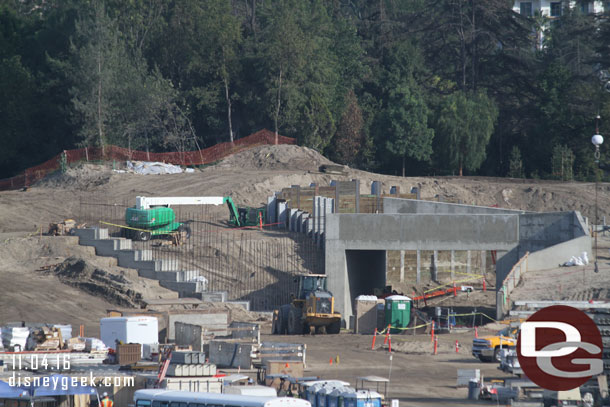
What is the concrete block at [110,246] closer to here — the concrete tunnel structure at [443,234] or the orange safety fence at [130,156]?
the concrete tunnel structure at [443,234]

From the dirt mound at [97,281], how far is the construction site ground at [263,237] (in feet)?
0.29

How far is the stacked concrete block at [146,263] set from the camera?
4762cm

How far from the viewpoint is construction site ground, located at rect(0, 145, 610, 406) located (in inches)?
1316

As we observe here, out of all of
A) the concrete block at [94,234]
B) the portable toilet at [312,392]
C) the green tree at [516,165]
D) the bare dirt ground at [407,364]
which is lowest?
the bare dirt ground at [407,364]

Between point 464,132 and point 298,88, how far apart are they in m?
13.1

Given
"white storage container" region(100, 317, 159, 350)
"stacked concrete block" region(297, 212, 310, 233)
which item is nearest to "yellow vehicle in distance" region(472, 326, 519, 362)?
"white storage container" region(100, 317, 159, 350)

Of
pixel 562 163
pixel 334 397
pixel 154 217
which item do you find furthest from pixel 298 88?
pixel 334 397

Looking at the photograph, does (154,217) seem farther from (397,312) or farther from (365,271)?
(397,312)

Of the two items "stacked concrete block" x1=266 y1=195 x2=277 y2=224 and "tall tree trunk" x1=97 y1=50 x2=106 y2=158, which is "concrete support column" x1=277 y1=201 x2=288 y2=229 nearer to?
"stacked concrete block" x1=266 y1=195 x2=277 y2=224

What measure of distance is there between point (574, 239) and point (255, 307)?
14.9 meters

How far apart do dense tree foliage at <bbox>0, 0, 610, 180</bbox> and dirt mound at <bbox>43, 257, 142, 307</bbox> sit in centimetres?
2650

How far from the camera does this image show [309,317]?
4081 cm

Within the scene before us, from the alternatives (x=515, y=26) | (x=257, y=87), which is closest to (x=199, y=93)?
(x=257, y=87)

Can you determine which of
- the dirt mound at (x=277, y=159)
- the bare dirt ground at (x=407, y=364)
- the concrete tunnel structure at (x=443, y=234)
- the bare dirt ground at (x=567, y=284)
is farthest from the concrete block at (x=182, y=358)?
the dirt mound at (x=277, y=159)
